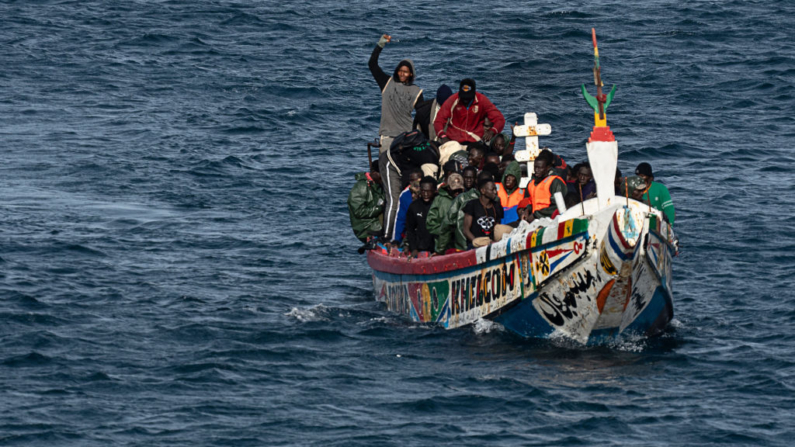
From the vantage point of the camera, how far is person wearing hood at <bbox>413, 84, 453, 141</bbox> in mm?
19516

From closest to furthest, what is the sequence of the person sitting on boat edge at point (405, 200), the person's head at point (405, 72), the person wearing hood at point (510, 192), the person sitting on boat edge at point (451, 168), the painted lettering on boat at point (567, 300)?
1. the painted lettering on boat at point (567, 300)
2. the person wearing hood at point (510, 192)
3. the person sitting on boat edge at point (451, 168)
4. the person sitting on boat edge at point (405, 200)
5. the person's head at point (405, 72)

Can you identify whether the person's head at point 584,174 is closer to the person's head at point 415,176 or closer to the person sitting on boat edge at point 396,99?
the person's head at point 415,176

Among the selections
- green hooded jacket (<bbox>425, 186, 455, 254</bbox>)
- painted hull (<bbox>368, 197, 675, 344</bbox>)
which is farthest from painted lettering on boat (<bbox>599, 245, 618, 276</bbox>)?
green hooded jacket (<bbox>425, 186, 455, 254</bbox>)

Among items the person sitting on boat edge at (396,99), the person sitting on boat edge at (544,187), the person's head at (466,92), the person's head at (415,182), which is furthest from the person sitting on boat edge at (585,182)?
the person sitting on boat edge at (396,99)

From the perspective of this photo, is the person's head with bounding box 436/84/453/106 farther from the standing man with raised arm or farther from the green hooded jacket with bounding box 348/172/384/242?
the green hooded jacket with bounding box 348/172/384/242

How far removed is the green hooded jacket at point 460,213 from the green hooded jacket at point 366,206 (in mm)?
3243

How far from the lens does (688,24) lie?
144 ft

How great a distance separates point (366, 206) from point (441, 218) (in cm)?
320

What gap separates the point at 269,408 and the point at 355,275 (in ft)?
26.1

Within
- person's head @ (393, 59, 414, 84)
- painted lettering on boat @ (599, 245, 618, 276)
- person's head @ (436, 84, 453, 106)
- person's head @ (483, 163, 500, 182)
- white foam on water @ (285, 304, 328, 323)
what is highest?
person's head @ (393, 59, 414, 84)

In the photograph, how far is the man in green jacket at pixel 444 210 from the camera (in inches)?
665

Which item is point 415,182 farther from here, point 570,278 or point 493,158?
point 570,278

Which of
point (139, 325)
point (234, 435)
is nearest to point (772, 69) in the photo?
point (139, 325)

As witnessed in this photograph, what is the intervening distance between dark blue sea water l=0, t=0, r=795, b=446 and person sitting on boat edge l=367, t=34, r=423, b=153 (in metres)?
2.69
